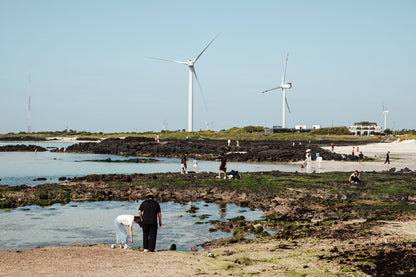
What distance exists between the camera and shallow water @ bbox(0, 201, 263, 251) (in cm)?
1847

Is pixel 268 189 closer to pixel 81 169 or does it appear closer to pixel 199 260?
pixel 199 260

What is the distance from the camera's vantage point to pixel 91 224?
22.0 metres

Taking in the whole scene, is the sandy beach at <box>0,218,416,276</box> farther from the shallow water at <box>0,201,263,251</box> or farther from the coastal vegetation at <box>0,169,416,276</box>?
the shallow water at <box>0,201,263,251</box>

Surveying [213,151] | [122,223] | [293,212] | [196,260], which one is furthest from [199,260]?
[213,151]

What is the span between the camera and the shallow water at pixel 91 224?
60.6 ft

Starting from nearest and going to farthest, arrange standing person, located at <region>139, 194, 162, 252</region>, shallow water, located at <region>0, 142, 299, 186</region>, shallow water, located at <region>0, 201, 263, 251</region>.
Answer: standing person, located at <region>139, 194, 162, 252</region>
shallow water, located at <region>0, 201, 263, 251</region>
shallow water, located at <region>0, 142, 299, 186</region>

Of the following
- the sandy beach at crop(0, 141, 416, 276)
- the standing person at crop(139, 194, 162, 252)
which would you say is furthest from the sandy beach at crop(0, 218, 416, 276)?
the standing person at crop(139, 194, 162, 252)

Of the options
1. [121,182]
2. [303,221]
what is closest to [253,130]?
[121,182]

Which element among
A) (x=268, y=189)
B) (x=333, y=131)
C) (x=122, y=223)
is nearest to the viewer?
(x=122, y=223)

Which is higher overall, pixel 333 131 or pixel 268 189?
pixel 333 131

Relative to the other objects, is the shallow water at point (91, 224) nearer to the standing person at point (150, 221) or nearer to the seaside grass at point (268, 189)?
the standing person at point (150, 221)

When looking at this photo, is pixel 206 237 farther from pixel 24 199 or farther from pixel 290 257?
pixel 24 199

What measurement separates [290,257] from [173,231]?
7455 mm

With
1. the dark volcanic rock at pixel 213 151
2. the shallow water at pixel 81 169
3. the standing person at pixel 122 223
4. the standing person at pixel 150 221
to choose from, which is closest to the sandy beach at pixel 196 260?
the standing person at pixel 150 221
